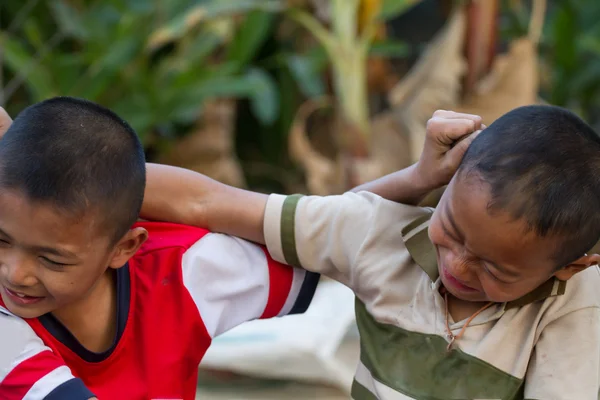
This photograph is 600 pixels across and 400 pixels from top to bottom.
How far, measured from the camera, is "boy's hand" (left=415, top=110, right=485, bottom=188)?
4.23 feet

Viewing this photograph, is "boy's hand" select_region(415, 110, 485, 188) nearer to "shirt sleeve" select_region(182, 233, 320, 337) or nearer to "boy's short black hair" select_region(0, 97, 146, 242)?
"shirt sleeve" select_region(182, 233, 320, 337)

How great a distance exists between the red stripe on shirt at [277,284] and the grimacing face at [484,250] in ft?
0.98

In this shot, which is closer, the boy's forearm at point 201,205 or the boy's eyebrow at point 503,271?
the boy's eyebrow at point 503,271

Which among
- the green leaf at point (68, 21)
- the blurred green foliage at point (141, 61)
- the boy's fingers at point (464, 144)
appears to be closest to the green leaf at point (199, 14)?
the blurred green foliage at point (141, 61)

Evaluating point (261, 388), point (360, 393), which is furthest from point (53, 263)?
point (261, 388)

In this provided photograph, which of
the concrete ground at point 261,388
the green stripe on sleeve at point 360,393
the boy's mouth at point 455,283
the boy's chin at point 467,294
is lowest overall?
the concrete ground at point 261,388

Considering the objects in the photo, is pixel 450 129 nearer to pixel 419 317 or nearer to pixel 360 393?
pixel 419 317

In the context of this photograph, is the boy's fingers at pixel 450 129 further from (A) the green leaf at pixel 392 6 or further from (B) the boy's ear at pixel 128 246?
(A) the green leaf at pixel 392 6

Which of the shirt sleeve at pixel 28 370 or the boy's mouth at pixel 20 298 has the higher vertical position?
the boy's mouth at pixel 20 298

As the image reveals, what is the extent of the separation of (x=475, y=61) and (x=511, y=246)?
235cm

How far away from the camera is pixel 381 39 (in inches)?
144

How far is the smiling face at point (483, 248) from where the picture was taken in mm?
1169

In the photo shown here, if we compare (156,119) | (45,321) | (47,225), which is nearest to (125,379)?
(45,321)

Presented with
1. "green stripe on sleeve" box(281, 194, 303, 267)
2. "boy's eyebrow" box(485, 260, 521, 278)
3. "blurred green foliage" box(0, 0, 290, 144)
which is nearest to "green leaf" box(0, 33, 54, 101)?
"blurred green foliage" box(0, 0, 290, 144)
